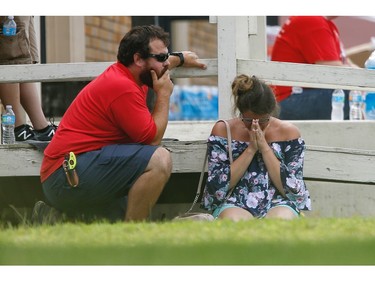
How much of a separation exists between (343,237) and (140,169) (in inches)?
69.8

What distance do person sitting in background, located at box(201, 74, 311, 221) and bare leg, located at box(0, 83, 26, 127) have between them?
1619 millimetres

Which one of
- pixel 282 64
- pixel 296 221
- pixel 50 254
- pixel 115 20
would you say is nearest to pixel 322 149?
pixel 282 64

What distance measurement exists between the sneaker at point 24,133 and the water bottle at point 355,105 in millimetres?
3547

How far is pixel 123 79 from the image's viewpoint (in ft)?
22.0

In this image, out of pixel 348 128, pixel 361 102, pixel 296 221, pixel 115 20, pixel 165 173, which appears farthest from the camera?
pixel 115 20

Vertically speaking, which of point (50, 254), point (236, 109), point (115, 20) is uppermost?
point (115, 20)

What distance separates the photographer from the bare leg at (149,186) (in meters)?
6.60

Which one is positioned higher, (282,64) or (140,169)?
(282,64)

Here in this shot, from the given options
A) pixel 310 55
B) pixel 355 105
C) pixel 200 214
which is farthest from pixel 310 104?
pixel 200 214

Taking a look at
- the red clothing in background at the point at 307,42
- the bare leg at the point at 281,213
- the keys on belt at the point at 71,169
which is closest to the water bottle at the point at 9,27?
the keys on belt at the point at 71,169

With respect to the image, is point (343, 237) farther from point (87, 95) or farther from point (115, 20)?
point (115, 20)

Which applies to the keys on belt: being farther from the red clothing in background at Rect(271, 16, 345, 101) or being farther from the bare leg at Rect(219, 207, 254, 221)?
the red clothing in background at Rect(271, 16, 345, 101)

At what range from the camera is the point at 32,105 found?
7.96 m

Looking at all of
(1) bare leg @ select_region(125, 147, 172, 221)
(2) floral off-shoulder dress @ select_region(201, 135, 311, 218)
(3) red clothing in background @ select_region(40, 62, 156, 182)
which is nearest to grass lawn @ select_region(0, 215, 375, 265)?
(1) bare leg @ select_region(125, 147, 172, 221)
